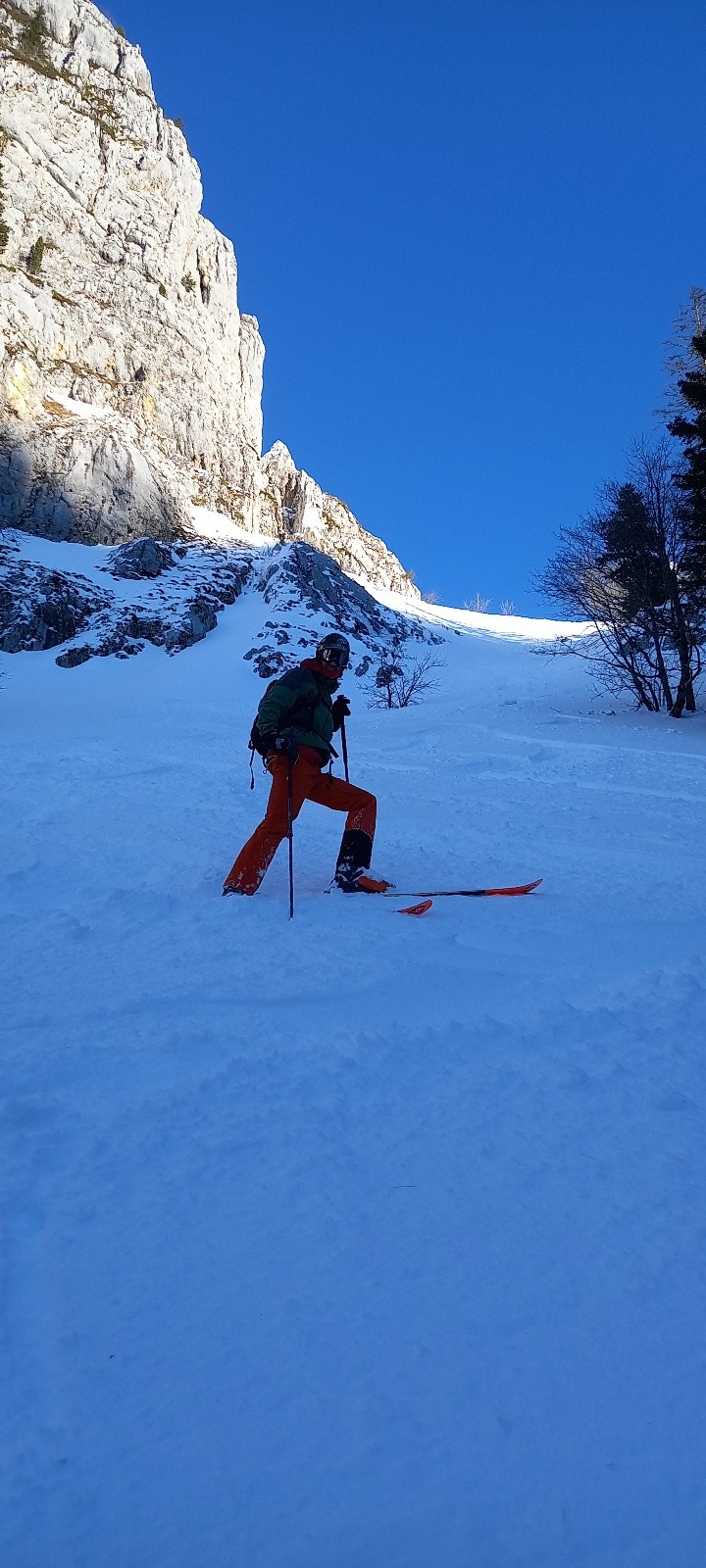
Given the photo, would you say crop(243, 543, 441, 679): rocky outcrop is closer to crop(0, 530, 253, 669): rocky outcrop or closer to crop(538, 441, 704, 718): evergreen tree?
crop(0, 530, 253, 669): rocky outcrop

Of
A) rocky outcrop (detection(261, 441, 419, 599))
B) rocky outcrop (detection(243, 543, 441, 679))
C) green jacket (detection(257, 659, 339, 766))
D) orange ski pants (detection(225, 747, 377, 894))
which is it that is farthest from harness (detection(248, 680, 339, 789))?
rocky outcrop (detection(261, 441, 419, 599))

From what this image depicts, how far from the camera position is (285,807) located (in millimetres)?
4734

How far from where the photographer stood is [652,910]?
4.18 metres

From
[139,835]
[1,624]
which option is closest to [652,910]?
[139,835]

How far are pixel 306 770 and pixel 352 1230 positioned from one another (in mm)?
3327

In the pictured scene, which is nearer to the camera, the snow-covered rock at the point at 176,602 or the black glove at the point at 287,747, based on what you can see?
the black glove at the point at 287,747

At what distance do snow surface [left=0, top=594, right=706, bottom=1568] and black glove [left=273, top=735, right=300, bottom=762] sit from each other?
38.9 inches

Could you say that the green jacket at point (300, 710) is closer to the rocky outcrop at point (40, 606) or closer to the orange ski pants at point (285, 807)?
the orange ski pants at point (285, 807)

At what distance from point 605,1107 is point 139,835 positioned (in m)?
4.67

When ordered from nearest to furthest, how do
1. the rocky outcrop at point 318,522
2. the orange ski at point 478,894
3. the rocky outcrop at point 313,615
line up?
the orange ski at point 478,894 < the rocky outcrop at point 313,615 < the rocky outcrop at point 318,522

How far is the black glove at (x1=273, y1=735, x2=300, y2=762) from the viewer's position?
465cm

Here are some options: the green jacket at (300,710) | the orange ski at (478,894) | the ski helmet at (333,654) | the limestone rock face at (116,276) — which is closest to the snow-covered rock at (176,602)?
the limestone rock face at (116,276)

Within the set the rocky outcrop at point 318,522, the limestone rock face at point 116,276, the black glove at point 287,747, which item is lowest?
the black glove at point 287,747

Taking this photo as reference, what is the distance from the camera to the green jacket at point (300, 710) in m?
4.76
